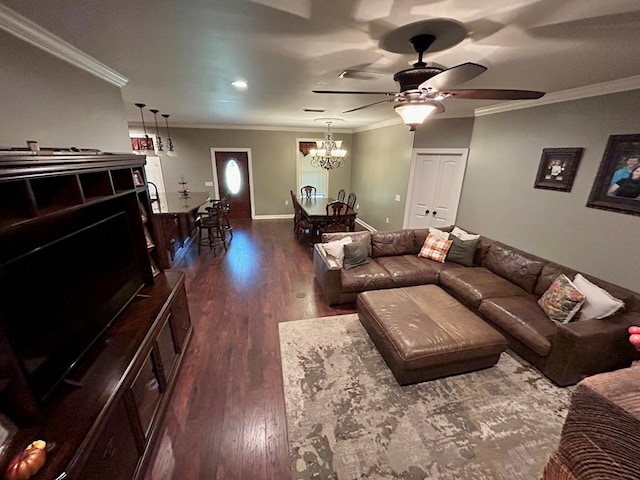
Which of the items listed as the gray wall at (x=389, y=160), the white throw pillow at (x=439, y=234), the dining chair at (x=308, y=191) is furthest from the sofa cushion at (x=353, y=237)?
the dining chair at (x=308, y=191)

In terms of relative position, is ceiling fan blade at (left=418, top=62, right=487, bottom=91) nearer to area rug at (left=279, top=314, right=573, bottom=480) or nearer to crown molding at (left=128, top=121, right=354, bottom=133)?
area rug at (left=279, top=314, right=573, bottom=480)

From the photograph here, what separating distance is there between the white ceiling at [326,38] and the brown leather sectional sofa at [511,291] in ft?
6.58

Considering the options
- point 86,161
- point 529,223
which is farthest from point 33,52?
point 529,223

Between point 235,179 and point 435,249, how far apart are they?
19.3 ft

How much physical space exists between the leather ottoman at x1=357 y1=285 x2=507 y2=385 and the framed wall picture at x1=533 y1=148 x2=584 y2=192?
6.28 feet

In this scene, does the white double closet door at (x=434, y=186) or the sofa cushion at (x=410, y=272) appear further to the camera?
the white double closet door at (x=434, y=186)

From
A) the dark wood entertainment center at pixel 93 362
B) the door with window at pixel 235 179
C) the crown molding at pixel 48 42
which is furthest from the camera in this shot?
the door with window at pixel 235 179

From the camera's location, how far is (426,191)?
5145mm

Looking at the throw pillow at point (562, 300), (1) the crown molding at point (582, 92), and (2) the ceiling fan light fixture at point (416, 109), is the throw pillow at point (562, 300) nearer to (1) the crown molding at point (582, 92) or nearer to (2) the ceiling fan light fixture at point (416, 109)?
(1) the crown molding at point (582, 92)

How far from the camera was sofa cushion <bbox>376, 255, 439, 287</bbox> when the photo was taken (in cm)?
349

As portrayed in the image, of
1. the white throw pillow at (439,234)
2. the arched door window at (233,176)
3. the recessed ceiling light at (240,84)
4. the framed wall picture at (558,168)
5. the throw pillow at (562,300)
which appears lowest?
the throw pillow at (562,300)

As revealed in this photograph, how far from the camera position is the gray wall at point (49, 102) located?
153 cm

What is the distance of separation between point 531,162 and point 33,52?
15.9 ft

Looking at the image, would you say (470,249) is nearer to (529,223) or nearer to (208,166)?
(529,223)
